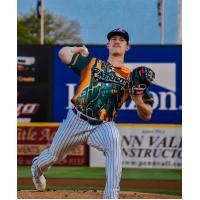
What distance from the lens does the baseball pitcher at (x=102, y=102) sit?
783 cm

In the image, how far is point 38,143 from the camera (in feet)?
30.2

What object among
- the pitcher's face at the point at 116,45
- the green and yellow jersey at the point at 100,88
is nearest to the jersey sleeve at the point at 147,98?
the green and yellow jersey at the point at 100,88

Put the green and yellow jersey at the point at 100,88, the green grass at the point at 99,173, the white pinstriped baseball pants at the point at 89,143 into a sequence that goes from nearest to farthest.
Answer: the white pinstriped baseball pants at the point at 89,143 → the green and yellow jersey at the point at 100,88 → the green grass at the point at 99,173

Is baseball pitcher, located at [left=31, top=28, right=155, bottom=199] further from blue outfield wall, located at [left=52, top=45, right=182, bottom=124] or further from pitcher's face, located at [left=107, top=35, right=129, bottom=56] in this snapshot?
blue outfield wall, located at [left=52, top=45, right=182, bottom=124]

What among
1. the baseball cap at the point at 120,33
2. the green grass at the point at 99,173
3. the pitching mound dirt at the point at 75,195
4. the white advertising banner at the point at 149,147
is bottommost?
the pitching mound dirt at the point at 75,195

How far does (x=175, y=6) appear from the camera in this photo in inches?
336

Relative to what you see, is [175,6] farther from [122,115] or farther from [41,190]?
[41,190]

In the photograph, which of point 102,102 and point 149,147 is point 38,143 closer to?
point 149,147

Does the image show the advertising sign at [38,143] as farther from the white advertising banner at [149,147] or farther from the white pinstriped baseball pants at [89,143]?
the white pinstriped baseball pants at [89,143]

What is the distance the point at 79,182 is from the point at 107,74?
1.84 meters

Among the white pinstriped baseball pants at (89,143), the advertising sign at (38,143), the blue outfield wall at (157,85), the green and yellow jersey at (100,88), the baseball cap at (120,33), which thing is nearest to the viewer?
the white pinstriped baseball pants at (89,143)

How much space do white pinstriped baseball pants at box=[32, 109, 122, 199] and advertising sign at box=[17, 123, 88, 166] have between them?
0.66 m

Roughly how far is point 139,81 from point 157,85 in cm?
95

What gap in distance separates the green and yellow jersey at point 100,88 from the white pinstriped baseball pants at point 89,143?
Result: 0.15m
